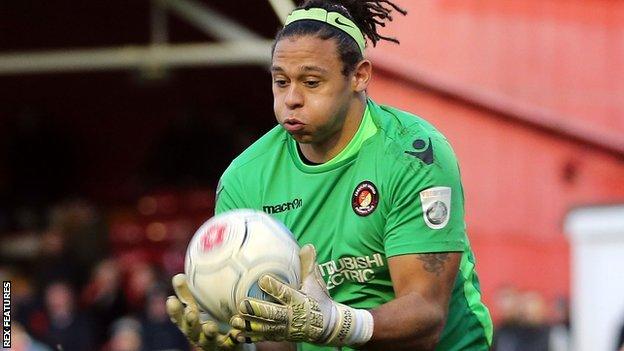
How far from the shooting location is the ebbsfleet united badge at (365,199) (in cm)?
511

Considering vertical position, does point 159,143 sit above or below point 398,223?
above

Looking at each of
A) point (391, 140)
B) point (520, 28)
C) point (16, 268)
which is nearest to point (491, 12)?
point (520, 28)

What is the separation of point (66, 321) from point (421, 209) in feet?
27.9

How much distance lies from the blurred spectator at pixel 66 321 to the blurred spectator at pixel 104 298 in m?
0.21

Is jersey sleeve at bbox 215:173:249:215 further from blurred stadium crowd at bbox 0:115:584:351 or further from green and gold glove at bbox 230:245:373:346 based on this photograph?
blurred stadium crowd at bbox 0:115:584:351

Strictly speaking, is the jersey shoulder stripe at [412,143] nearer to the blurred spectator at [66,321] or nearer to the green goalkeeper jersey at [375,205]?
the green goalkeeper jersey at [375,205]

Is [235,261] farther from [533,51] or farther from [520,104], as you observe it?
[533,51]

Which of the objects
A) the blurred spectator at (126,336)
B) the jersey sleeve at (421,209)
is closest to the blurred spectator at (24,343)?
the jersey sleeve at (421,209)

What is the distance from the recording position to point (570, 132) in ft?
53.9

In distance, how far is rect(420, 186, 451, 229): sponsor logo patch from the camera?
16.6 ft

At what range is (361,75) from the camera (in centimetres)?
520

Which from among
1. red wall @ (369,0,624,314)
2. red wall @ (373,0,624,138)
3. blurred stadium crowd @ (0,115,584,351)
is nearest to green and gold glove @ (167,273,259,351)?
blurred stadium crowd @ (0,115,584,351)

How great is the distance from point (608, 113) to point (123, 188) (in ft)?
19.4

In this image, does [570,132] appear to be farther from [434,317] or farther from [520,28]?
[434,317]
